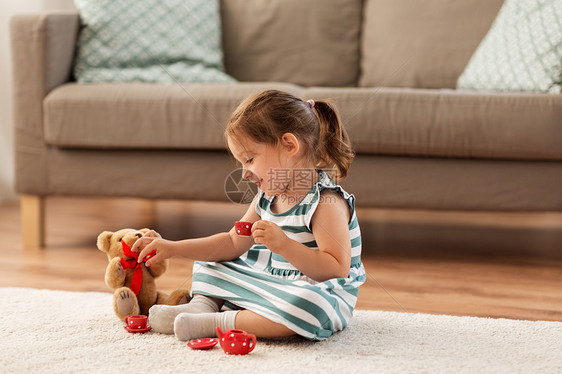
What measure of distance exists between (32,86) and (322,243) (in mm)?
1117

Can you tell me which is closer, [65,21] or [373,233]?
[65,21]

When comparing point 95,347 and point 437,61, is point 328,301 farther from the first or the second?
point 437,61

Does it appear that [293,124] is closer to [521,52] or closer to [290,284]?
[290,284]

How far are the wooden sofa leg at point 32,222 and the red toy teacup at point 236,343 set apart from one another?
1.06 m

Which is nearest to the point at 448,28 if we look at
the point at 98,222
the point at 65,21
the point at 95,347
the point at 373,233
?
the point at 373,233

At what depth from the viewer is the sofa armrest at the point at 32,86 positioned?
1.80 metres

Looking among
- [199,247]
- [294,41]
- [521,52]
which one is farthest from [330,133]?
[294,41]

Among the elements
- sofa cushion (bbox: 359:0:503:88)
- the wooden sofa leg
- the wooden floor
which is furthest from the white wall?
sofa cushion (bbox: 359:0:503:88)

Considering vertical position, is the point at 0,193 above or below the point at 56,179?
below

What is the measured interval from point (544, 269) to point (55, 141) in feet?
4.44

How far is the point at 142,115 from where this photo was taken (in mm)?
1729

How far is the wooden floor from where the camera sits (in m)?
1.40

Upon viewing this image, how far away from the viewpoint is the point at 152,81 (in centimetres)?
200

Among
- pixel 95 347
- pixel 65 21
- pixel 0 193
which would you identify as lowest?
pixel 0 193
